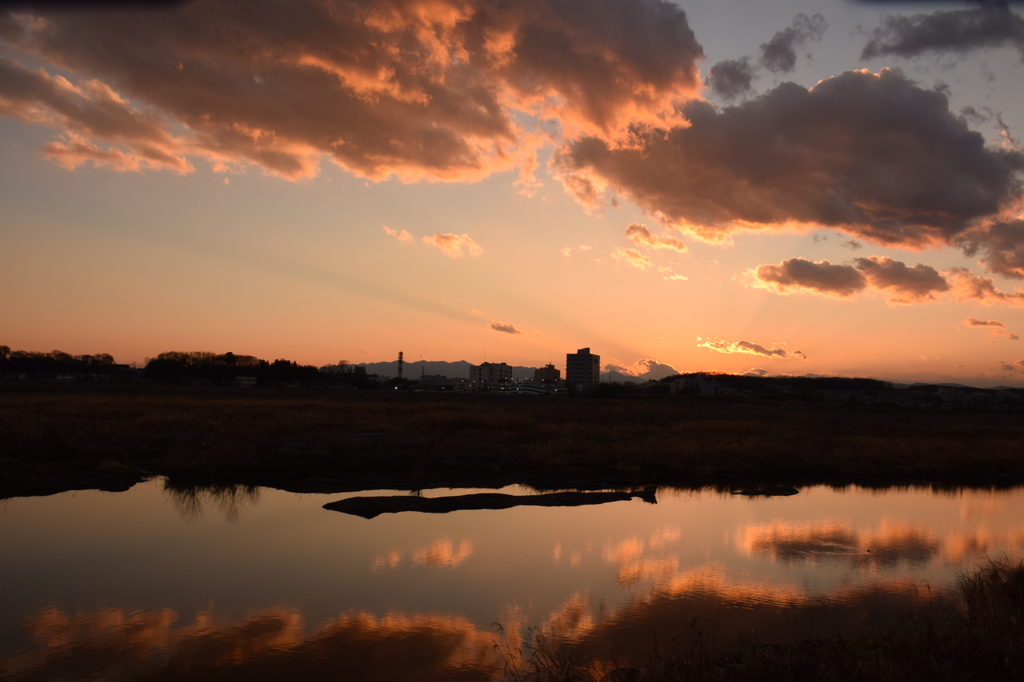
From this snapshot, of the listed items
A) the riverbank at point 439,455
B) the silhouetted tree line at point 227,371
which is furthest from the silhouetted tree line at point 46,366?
the riverbank at point 439,455

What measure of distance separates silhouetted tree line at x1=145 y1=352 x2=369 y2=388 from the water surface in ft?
399

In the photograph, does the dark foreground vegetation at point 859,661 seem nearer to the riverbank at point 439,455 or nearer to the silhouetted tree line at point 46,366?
the riverbank at point 439,455

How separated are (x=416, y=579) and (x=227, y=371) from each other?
14036 cm

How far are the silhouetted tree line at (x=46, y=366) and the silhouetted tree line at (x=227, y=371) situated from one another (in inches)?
543

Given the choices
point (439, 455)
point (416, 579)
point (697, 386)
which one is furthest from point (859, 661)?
point (697, 386)

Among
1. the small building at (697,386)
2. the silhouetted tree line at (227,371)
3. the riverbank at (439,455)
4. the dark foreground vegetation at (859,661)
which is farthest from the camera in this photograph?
the small building at (697,386)

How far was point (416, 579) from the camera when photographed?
35.6ft

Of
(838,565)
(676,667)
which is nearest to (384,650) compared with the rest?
(676,667)

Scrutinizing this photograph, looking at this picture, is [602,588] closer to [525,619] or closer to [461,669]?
[525,619]

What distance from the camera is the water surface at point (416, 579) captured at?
7922 millimetres

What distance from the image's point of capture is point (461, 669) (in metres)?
7.51

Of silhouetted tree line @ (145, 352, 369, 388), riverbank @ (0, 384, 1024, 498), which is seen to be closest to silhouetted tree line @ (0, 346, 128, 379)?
silhouetted tree line @ (145, 352, 369, 388)

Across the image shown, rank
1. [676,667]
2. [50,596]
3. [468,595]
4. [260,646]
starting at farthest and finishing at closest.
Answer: [468,595] → [50,596] → [260,646] → [676,667]

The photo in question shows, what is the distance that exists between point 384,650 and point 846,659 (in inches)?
212
